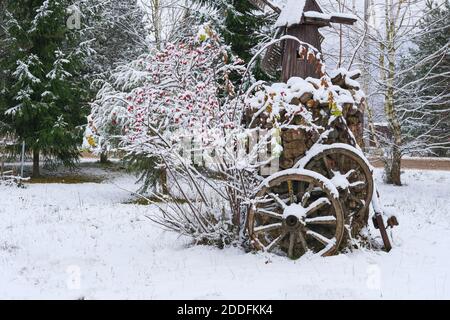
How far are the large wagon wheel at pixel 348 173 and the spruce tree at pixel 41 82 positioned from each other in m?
12.4

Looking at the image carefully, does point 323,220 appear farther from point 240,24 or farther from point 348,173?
point 240,24

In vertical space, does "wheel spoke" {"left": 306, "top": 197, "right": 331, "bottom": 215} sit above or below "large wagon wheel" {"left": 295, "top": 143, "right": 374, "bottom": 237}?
below

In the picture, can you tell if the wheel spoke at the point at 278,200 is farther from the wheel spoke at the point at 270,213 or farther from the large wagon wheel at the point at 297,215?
the wheel spoke at the point at 270,213

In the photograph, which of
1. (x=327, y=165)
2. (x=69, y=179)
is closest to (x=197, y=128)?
(x=327, y=165)

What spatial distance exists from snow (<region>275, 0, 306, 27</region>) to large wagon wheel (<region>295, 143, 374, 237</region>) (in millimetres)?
1956

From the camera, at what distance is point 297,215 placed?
5883 millimetres

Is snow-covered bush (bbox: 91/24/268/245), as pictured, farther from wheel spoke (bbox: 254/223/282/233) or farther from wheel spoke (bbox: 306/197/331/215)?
wheel spoke (bbox: 306/197/331/215)

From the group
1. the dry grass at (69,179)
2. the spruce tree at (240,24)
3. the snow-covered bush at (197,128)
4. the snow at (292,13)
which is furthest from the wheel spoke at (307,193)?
the dry grass at (69,179)

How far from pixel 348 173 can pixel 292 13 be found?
253 cm

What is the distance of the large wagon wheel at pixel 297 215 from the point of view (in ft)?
19.2

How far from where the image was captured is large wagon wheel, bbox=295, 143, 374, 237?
609cm

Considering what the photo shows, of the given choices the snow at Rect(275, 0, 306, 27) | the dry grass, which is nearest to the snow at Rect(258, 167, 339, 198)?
the snow at Rect(275, 0, 306, 27)
